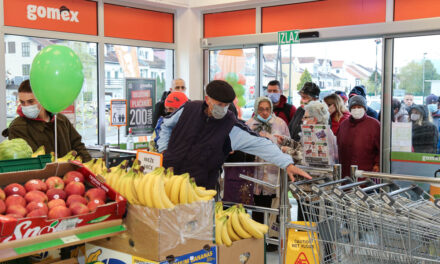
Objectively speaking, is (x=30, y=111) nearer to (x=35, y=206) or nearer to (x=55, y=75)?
(x=55, y=75)

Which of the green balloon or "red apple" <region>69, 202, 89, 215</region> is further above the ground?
the green balloon

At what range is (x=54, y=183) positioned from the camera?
249 cm

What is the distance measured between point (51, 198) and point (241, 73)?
6109mm

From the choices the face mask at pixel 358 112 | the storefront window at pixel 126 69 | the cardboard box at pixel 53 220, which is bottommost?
the cardboard box at pixel 53 220

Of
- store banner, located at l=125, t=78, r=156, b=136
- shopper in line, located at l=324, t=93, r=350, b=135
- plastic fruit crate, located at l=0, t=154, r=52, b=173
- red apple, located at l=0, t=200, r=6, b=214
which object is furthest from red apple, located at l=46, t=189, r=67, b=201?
store banner, located at l=125, t=78, r=156, b=136

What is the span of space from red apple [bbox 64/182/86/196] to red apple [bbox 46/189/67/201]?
0.12ft

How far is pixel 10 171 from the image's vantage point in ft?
8.67

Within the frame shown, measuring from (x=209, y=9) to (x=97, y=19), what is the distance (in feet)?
6.51

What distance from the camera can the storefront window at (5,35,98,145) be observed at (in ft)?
21.5

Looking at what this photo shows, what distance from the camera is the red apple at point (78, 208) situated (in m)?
2.27

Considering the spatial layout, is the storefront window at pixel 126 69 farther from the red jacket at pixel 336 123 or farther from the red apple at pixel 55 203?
the red apple at pixel 55 203

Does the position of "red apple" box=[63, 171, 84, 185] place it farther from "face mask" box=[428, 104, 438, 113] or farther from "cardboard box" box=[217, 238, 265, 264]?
"face mask" box=[428, 104, 438, 113]

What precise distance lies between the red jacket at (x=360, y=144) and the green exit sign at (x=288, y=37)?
200cm

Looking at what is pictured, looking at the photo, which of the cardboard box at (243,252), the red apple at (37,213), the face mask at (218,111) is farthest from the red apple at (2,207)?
the face mask at (218,111)
